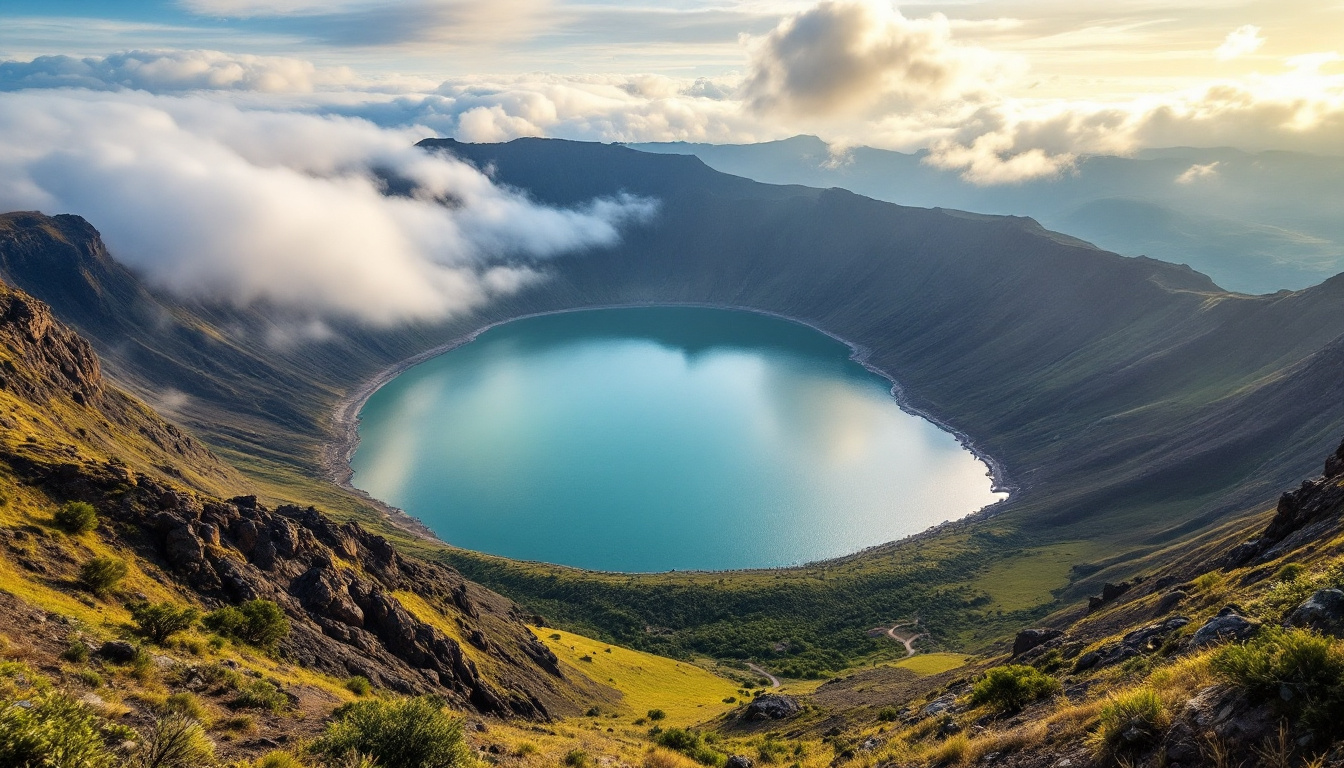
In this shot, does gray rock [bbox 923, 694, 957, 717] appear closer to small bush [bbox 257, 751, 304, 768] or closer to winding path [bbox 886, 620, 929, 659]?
small bush [bbox 257, 751, 304, 768]

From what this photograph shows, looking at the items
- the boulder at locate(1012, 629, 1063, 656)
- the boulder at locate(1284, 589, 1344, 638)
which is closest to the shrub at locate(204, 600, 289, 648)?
the boulder at locate(1284, 589, 1344, 638)

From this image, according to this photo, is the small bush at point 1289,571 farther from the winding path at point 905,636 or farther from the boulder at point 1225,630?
the winding path at point 905,636

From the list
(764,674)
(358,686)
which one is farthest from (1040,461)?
(358,686)

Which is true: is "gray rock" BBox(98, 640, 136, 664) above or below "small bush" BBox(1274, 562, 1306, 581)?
above

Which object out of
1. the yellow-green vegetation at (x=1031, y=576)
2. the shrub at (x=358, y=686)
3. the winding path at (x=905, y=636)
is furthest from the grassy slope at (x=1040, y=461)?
the shrub at (x=358, y=686)

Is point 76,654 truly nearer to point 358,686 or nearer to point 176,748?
point 176,748
